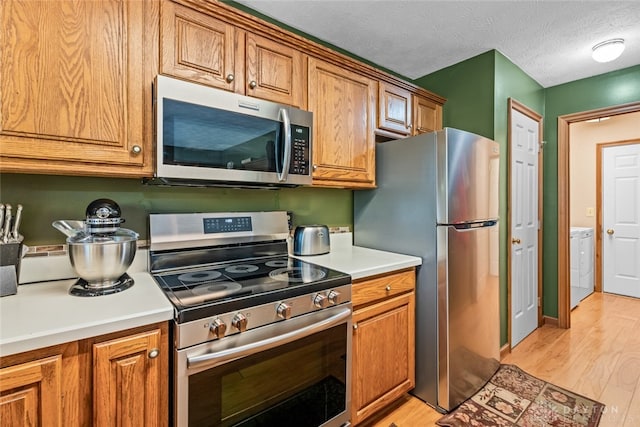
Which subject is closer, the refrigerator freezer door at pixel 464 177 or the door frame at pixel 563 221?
the refrigerator freezer door at pixel 464 177

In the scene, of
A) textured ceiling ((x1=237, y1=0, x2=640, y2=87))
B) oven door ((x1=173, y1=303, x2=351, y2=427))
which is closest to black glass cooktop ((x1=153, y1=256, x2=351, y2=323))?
→ oven door ((x1=173, y1=303, x2=351, y2=427))

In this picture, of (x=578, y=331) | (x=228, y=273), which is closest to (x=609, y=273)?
(x=578, y=331)

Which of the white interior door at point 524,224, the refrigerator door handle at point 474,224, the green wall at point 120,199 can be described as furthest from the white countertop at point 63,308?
the white interior door at point 524,224

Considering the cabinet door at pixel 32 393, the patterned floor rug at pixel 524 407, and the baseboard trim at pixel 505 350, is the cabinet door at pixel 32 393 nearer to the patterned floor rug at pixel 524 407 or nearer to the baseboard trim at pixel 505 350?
the patterned floor rug at pixel 524 407

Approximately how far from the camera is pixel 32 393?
0.82 metres

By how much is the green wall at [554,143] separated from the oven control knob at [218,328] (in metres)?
3.23

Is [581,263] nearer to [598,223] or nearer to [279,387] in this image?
[598,223]

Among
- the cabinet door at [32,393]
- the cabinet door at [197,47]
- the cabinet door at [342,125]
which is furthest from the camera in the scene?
the cabinet door at [342,125]

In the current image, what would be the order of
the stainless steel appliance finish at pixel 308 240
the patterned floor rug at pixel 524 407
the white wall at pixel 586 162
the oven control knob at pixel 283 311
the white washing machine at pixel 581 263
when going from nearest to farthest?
1. the oven control knob at pixel 283 311
2. the patterned floor rug at pixel 524 407
3. the stainless steel appliance finish at pixel 308 240
4. the white washing machine at pixel 581 263
5. the white wall at pixel 586 162

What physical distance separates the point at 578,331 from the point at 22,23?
428 cm

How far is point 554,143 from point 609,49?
3.13 ft

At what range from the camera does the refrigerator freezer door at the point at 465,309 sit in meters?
1.74

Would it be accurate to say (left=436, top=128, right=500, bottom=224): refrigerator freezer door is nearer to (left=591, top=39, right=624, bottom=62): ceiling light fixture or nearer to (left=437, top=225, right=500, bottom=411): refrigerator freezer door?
(left=437, top=225, right=500, bottom=411): refrigerator freezer door

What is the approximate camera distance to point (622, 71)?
8.50 ft
